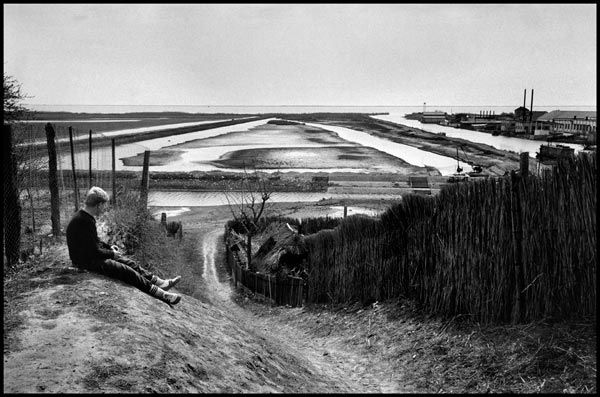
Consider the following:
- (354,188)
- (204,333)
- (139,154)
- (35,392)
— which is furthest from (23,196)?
(139,154)

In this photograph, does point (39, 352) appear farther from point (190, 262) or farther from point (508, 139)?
point (508, 139)

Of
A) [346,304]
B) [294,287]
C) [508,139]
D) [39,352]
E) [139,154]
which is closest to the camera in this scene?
[39,352]

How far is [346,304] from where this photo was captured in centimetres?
1073

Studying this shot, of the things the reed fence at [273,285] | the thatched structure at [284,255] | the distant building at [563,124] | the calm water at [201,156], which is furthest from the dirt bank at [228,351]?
the distant building at [563,124]

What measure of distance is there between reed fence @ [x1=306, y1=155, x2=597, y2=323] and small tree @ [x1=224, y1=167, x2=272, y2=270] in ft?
32.0

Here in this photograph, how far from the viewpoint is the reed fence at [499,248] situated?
6.51 m

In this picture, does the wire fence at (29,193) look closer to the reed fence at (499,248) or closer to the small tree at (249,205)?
the small tree at (249,205)

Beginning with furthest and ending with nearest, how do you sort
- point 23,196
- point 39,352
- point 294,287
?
point 23,196, point 294,287, point 39,352

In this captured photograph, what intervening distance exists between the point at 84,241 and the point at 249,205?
18071 millimetres

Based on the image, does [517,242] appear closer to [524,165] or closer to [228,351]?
[524,165]

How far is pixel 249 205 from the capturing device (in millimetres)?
25406

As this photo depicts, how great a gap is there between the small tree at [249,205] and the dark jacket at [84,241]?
10.7 metres

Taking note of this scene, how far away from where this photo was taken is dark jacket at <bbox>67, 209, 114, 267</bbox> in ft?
23.9

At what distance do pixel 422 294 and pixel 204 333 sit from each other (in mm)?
3351
